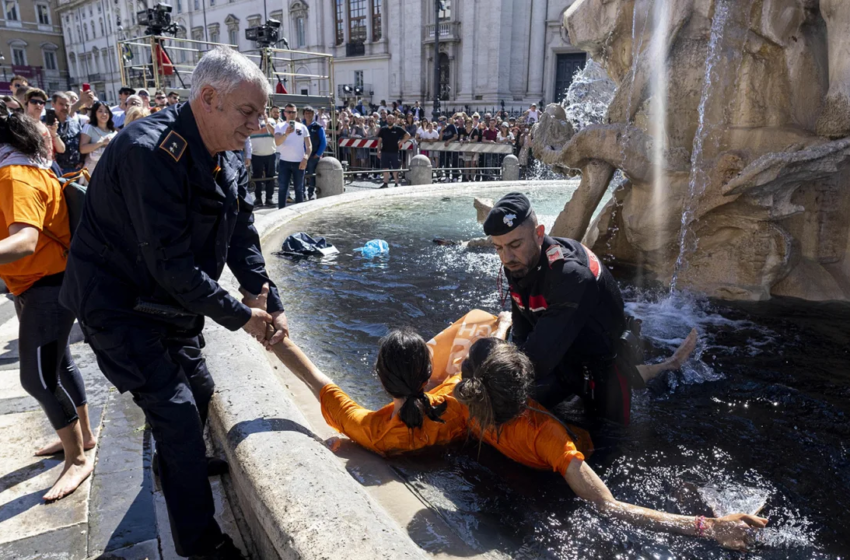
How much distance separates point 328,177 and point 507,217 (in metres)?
8.70

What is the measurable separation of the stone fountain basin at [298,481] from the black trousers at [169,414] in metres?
0.15

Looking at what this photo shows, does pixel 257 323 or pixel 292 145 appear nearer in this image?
pixel 257 323

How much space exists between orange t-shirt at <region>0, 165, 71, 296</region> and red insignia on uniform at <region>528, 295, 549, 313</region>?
2.15 meters

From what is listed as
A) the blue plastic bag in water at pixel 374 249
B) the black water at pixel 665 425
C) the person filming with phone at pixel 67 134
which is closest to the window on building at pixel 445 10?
the person filming with phone at pixel 67 134

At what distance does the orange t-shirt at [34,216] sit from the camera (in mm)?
2535

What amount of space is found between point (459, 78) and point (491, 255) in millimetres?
30159

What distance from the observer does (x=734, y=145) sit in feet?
17.3

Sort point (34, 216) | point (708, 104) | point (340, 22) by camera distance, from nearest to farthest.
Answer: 1. point (34, 216)
2. point (708, 104)
3. point (340, 22)

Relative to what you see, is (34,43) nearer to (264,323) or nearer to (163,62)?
(163,62)

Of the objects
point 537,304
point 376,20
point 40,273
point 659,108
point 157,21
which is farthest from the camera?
point 376,20

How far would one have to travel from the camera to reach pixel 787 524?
239cm

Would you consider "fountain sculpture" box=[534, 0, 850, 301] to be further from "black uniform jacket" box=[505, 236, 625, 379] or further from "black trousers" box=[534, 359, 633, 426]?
"black trousers" box=[534, 359, 633, 426]

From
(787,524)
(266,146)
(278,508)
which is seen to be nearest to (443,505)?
(278,508)

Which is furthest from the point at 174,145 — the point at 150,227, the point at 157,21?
the point at 157,21
